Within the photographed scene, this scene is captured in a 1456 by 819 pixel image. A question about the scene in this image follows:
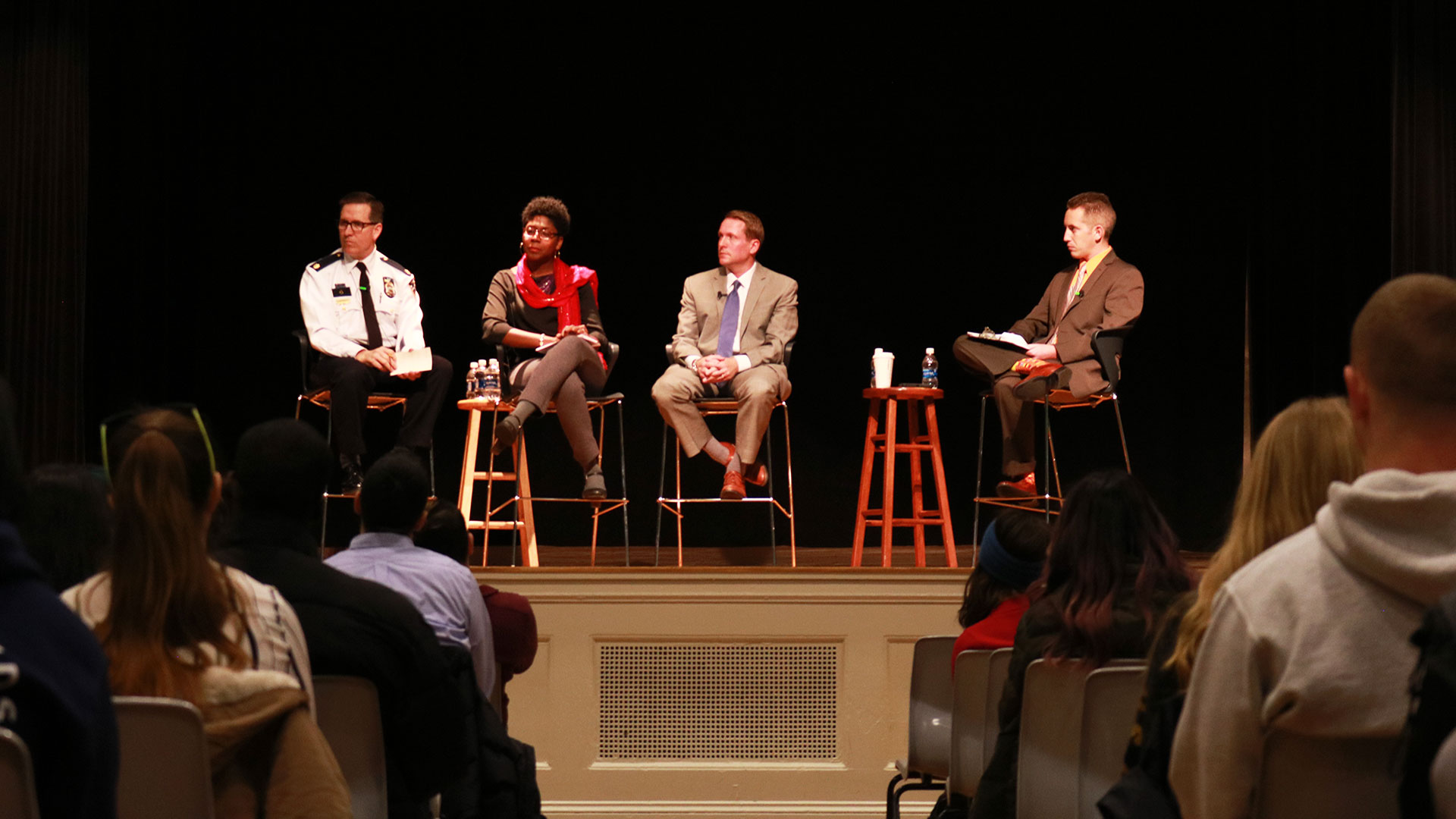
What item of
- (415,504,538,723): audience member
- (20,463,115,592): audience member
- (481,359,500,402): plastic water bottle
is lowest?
(415,504,538,723): audience member

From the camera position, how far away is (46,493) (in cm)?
168

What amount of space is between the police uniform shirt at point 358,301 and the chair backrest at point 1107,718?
3720 mm

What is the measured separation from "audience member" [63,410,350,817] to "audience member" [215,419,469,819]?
29cm

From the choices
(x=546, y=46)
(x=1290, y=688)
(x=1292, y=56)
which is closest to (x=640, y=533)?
(x=546, y=46)

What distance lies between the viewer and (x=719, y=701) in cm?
409

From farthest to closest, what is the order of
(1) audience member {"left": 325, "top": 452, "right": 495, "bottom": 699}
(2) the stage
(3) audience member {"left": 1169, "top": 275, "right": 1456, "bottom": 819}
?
(2) the stage → (1) audience member {"left": 325, "top": 452, "right": 495, "bottom": 699} → (3) audience member {"left": 1169, "top": 275, "right": 1456, "bottom": 819}

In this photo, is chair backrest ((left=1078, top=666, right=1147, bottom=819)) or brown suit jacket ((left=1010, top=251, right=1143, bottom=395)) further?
brown suit jacket ((left=1010, top=251, right=1143, bottom=395))

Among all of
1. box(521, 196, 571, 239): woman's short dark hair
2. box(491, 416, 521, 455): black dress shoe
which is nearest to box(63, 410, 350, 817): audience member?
box(491, 416, 521, 455): black dress shoe

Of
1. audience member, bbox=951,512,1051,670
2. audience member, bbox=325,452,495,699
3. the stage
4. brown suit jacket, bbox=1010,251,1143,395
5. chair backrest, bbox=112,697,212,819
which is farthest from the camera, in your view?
brown suit jacket, bbox=1010,251,1143,395

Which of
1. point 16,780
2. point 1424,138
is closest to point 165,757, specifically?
point 16,780

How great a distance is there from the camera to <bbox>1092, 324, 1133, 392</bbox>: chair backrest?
16.6 feet

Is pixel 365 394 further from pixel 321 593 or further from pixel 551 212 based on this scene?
pixel 321 593

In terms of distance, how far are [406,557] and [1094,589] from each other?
1055 mm

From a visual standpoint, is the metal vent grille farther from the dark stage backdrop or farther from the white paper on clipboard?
the dark stage backdrop
